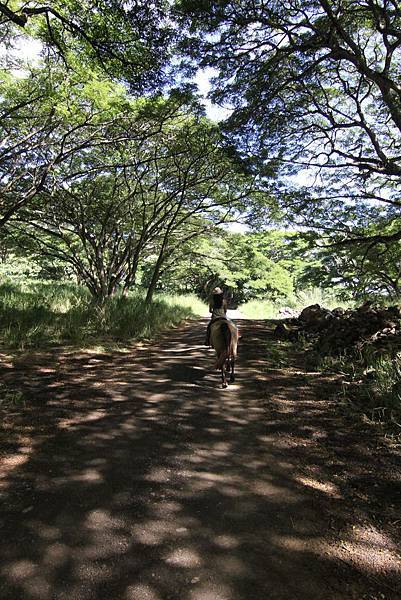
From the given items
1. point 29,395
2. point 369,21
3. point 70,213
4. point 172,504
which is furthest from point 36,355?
point 369,21

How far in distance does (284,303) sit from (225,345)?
87.2ft

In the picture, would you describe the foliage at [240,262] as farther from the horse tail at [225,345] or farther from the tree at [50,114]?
the tree at [50,114]

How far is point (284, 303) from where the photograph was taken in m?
31.7

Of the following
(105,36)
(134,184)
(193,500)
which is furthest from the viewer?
(134,184)

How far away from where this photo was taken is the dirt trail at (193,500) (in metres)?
2.13

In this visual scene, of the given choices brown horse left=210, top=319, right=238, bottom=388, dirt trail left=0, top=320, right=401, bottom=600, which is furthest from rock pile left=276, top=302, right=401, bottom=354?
brown horse left=210, top=319, right=238, bottom=388

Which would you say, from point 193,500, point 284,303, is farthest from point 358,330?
point 284,303

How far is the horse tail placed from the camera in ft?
19.9

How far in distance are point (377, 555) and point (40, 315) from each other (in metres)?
9.12

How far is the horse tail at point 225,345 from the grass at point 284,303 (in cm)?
1737

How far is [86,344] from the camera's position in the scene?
28.3 feet

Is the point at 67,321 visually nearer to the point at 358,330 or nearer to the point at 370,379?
the point at 358,330

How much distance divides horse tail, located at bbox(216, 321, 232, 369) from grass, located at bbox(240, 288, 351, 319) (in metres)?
17.4

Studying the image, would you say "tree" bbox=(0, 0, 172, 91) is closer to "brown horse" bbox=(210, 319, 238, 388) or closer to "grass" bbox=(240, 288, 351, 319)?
"brown horse" bbox=(210, 319, 238, 388)
